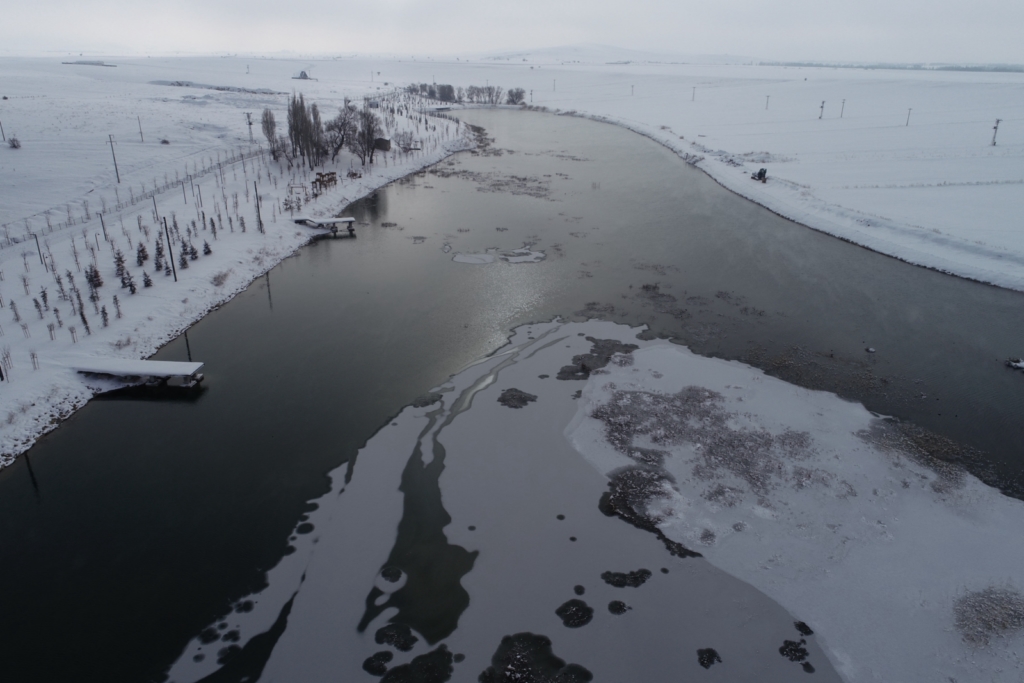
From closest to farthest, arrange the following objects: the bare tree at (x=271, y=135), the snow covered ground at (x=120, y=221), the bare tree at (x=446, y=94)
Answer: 1. the snow covered ground at (x=120, y=221)
2. the bare tree at (x=271, y=135)
3. the bare tree at (x=446, y=94)

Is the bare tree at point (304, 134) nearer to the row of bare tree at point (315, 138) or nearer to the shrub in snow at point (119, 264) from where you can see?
the row of bare tree at point (315, 138)

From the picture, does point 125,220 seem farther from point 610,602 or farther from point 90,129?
point 610,602

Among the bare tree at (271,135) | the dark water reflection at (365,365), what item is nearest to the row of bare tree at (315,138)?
the bare tree at (271,135)

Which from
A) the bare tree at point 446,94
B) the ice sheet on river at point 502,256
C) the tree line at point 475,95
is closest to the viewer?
the ice sheet on river at point 502,256

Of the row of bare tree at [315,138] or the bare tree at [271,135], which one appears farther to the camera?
the bare tree at [271,135]

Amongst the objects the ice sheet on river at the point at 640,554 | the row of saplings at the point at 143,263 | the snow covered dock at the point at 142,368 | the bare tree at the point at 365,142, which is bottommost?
the ice sheet on river at the point at 640,554

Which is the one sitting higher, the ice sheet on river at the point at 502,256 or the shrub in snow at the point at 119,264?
the shrub in snow at the point at 119,264

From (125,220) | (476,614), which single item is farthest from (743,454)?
(125,220)
